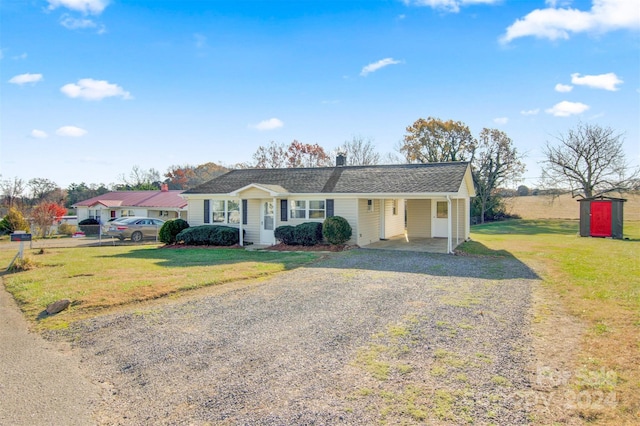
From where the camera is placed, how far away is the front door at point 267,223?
19.0 meters

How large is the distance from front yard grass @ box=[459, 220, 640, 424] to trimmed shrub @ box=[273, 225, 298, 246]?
7.36 m

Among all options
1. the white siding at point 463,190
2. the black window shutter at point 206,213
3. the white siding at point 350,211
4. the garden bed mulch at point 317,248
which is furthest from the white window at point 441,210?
the black window shutter at point 206,213

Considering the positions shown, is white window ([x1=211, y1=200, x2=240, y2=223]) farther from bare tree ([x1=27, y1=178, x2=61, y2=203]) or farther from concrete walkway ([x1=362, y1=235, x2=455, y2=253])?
bare tree ([x1=27, y1=178, x2=61, y2=203])

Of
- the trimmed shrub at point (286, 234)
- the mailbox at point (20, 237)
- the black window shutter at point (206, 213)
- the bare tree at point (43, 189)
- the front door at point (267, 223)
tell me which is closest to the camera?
the mailbox at point (20, 237)

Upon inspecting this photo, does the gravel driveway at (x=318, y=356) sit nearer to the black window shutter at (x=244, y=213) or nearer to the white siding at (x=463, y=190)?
the white siding at (x=463, y=190)

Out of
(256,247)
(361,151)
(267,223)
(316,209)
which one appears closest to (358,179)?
(316,209)

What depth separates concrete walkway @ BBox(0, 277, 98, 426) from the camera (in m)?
3.85

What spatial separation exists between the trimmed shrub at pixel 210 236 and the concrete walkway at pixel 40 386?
12252mm

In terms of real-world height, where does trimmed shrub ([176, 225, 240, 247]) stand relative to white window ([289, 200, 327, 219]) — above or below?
below

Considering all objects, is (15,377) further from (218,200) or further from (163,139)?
(163,139)

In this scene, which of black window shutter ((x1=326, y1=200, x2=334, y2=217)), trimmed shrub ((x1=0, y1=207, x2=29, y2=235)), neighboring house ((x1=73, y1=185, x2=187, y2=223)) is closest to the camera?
black window shutter ((x1=326, y1=200, x2=334, y2=217))

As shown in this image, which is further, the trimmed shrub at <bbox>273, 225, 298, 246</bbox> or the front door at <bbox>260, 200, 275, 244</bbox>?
the front door at <bbox>260, 200, 275, 244</bbox>

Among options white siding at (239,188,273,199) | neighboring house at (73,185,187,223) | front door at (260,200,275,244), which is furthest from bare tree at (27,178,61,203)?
front door at (260,200,275,244)

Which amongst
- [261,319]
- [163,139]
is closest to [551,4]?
[261,319]
